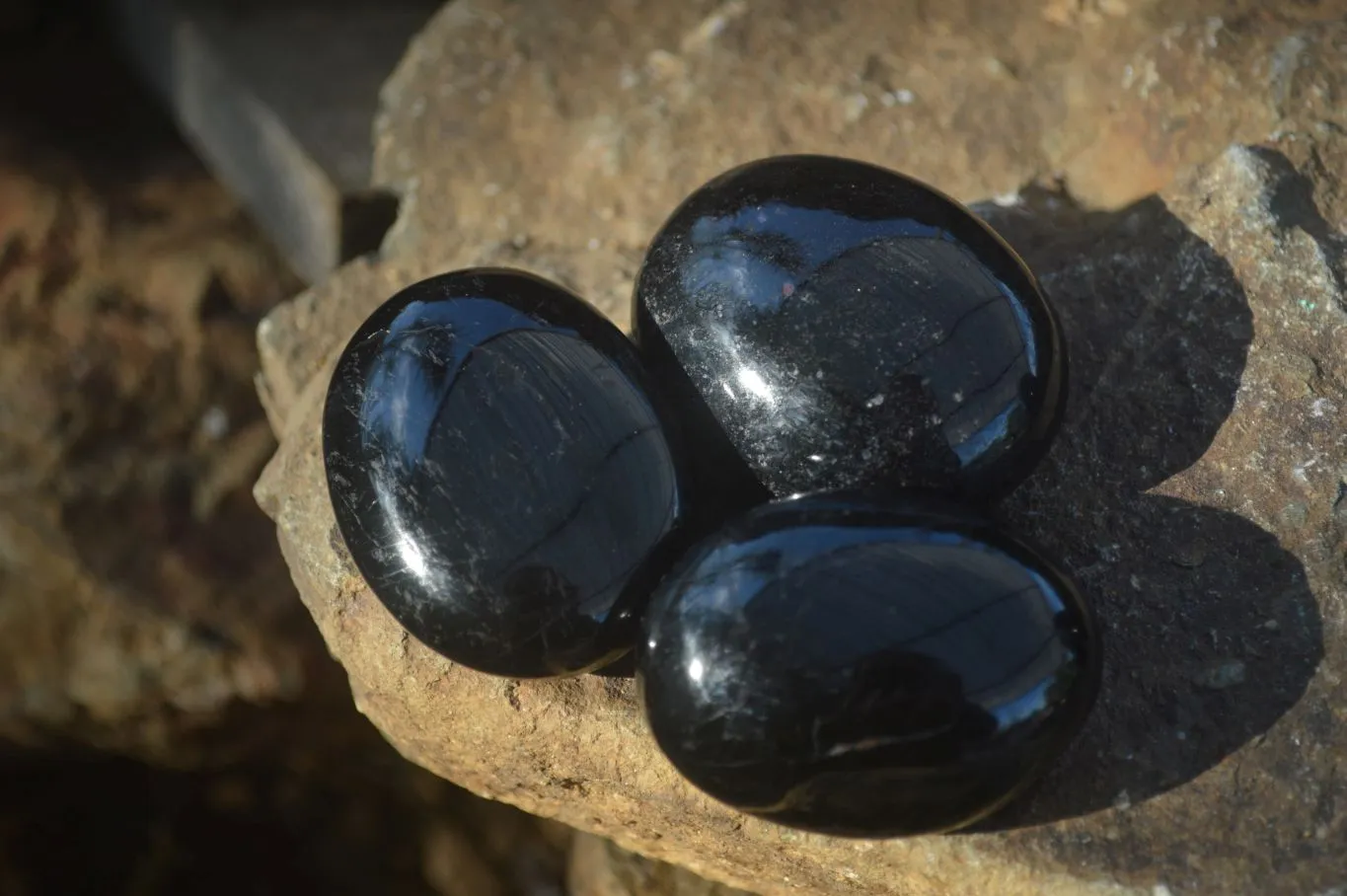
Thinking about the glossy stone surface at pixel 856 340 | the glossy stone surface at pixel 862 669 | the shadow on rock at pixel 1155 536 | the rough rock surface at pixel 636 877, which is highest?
the glossy stone surface at pixel 856 340

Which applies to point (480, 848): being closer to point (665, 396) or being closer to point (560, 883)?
point (560, 883)

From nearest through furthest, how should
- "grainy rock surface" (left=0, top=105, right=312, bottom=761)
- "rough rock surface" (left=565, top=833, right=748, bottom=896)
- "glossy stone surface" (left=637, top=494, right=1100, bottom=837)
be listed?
1. "glossy stone surface" (left=637, top=494, right=1100, bottom=837)
2. "rough rock surface" (left=565, top=833, right=748, bottom=896)
3. "grainy rock surface" (left=0, top=105, right=312, bottom=761)

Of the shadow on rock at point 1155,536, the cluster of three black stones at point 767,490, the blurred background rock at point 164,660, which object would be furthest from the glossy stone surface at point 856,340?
the blurred background rock at point 164,660

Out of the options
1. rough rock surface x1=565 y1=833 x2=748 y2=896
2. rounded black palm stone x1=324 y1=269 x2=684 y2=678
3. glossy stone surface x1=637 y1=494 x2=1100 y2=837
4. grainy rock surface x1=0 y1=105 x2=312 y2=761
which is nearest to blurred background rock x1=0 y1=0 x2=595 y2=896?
grainy rock surface x1=0 y1=105 x2=312 y2=761

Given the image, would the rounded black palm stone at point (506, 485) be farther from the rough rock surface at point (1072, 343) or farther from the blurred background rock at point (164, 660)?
the blurred background rock at point (164, 660)

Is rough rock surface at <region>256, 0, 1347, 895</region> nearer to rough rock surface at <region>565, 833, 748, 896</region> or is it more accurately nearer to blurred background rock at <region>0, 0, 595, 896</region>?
rough rock surface at <region>565, 833, 748, 896</region>

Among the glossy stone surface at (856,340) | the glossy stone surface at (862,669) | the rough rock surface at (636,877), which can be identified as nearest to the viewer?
the glossy stone surface at (862,669)

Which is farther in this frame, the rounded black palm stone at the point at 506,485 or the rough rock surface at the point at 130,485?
the rough rock surface at the point at 130,485

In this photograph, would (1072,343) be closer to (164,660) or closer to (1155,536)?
(1155,536)
